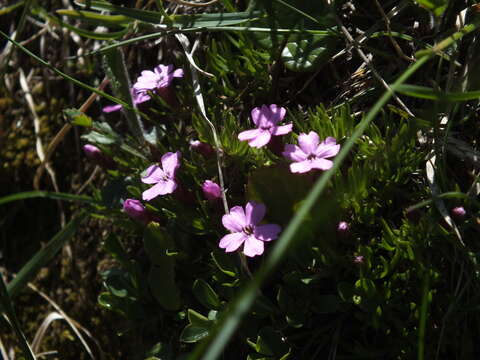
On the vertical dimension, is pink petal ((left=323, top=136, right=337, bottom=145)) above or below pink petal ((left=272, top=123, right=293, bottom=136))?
below

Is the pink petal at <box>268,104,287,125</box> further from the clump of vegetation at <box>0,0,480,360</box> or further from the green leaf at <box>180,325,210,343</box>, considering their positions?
the green leaf at <box>180,325,210,343</box>

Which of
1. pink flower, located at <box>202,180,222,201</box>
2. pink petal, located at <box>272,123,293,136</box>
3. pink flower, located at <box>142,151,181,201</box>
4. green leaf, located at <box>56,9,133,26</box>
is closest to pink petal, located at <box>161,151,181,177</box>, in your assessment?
pink flower, located at <box>142,151,181,201</box>

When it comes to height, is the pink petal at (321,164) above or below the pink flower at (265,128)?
Result: below

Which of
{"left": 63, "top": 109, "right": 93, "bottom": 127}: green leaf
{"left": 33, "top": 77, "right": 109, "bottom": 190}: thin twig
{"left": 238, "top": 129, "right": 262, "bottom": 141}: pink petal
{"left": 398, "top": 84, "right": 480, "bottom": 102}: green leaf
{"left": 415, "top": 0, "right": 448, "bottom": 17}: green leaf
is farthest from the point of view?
{"left": 33, "top": 77, "right": 109, "bottom": 190}: thin twig

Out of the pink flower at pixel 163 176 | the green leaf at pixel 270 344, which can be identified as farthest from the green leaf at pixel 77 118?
the green leaf at pixel 270 344

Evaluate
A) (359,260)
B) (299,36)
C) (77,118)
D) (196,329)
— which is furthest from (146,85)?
(359,260)

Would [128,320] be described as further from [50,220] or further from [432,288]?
[432,288]

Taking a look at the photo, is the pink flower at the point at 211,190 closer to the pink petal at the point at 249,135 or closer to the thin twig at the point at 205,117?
the thin twig at the point at 205,117
